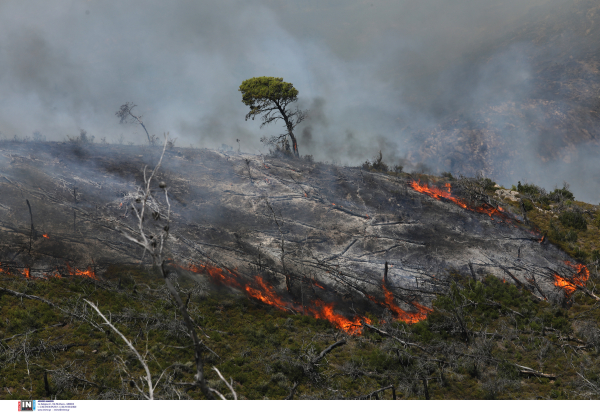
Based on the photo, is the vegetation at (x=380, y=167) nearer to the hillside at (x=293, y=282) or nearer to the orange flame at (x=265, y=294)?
the hillside at (x=293, y=282)

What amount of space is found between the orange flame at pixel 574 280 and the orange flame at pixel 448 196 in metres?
5.39

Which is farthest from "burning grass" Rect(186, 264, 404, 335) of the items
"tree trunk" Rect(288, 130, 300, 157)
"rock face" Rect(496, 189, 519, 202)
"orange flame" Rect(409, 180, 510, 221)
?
"tree trunk" Rect(288, 130, 300, 157)

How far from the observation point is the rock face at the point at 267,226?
1878 cm

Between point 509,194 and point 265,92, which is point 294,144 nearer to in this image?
point 265,92

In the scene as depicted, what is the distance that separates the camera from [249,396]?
11953 mm

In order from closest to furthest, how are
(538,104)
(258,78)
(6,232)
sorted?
1. (6,232)
2. (258,78)
3. (538,104)

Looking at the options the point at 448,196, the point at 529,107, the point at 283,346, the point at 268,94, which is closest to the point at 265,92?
the point at 268,94

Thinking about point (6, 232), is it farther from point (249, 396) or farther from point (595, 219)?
point (595, 219)

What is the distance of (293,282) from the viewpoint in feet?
61.9

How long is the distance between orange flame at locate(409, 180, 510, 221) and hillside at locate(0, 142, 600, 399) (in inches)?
7.3

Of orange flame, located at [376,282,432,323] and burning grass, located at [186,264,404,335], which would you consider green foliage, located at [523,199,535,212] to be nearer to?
orange flame, located at [376,282,432,323]

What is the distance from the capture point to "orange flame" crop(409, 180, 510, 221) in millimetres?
24641

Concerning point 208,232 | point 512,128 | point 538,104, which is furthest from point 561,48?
point 208,232

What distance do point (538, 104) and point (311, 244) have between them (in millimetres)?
65556
